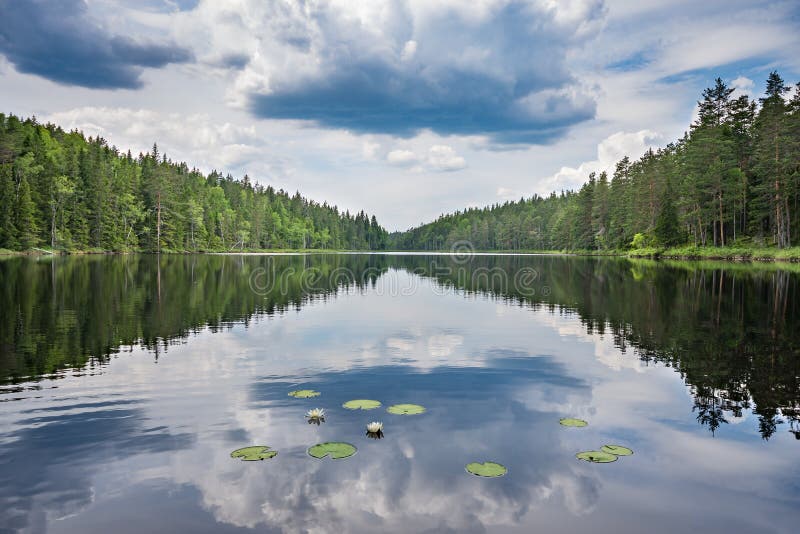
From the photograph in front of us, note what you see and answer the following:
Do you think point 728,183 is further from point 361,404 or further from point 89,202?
point 89,202

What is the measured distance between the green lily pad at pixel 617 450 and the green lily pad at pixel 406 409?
418 cm

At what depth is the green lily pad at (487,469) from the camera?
8805mm

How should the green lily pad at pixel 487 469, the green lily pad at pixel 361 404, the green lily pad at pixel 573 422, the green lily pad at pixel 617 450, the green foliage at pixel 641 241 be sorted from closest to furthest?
the green lily pad at pixel 487 469 → the green lily pad at pixel 617 450 → the green lily pad at pixel 573 422 → the green lily pad at pixel 361 404 → the green foliage at pixel 641 241

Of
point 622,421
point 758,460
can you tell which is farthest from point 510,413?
point 758,460

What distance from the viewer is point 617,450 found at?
32.5 ft

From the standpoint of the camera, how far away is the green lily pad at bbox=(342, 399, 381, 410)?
12367 millimetres

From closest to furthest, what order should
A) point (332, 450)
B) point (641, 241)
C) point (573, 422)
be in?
point (332, 450) → point (573, 422) → point (641, 241)

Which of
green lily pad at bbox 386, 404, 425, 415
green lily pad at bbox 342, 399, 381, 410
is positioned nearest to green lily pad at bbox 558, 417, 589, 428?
green lily pad at bbox 386, 404, 425, 415

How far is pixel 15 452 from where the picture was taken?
9.54 meters

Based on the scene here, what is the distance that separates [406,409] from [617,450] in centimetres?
476

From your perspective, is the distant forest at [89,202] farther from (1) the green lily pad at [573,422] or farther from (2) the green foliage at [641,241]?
(2) the green foliage at [641,241]

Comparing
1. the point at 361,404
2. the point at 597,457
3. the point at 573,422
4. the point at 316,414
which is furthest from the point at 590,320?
the point at 316,414

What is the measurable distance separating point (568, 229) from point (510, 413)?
169 metres

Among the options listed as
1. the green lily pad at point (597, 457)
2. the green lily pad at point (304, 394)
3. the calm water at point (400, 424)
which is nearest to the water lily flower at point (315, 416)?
the calm water at point (400, 424)
